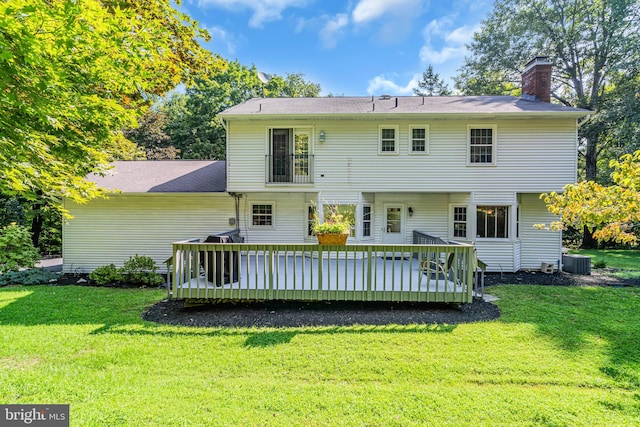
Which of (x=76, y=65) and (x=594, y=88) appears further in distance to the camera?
(x=594, y=88)

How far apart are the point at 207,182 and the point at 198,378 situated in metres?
8.45

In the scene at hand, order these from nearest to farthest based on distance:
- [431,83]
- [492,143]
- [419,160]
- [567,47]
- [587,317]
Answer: [587,317] → [492,143] → [419,160] → [567,47] → [431,83]

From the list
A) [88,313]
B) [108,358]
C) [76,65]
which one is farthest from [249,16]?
[108,358]

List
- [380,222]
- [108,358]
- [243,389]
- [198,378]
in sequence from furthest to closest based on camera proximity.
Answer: [380,222]
[108,358]
[198,378]
[243,389]

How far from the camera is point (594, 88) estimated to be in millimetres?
18125

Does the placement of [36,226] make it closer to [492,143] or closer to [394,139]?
[394,139]

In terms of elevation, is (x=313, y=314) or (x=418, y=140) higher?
(x=418, y=140)

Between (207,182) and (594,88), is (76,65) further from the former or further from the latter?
(594,88)

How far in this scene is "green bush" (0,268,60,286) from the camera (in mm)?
8617

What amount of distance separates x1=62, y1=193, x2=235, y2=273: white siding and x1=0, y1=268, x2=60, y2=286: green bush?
4.10ft

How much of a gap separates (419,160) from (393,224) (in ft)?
8.35

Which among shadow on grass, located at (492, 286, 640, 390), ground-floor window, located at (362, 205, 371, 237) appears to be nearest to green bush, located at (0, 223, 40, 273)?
ground-floor window, located at (362, 205, 371, 237)

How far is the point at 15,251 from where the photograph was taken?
9992mm

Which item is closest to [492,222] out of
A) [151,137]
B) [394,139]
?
[394,139]
